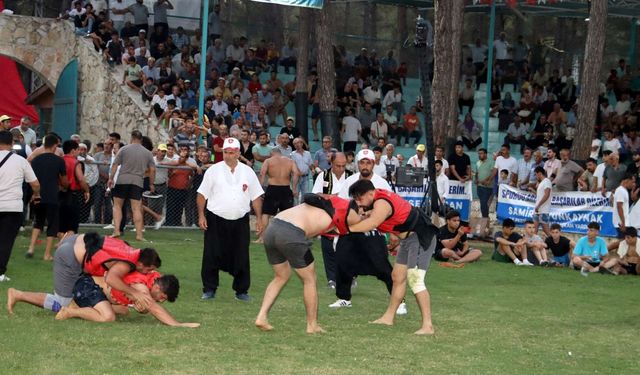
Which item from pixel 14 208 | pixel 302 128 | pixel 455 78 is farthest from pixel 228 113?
pixel 14 208

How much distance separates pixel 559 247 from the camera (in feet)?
69.6

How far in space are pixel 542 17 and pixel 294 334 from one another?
3196 centimetres

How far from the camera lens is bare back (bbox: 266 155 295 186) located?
21.1m

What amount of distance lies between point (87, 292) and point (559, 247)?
11.4m

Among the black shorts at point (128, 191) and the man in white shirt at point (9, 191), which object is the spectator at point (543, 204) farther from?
the man in white shirt at point (9, 191)

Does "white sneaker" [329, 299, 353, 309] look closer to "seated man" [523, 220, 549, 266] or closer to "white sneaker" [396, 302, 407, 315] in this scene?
"white sneaker" [396, 302, 407, 315]

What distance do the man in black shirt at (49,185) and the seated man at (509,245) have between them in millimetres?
7898

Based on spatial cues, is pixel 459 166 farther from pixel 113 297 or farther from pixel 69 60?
pixel 113 297

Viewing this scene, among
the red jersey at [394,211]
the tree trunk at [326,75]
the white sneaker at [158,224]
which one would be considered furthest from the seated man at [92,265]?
the tree trunk at [326,75]

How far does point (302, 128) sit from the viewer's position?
31.9 m

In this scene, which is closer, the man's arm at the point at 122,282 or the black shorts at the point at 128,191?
the man's arm at the point at 122,282

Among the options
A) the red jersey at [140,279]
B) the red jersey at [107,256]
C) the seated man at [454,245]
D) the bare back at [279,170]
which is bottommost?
the seated man at [454,245]

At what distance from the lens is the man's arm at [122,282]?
1131 centimetres

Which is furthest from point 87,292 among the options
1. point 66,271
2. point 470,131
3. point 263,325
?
point 470,131
